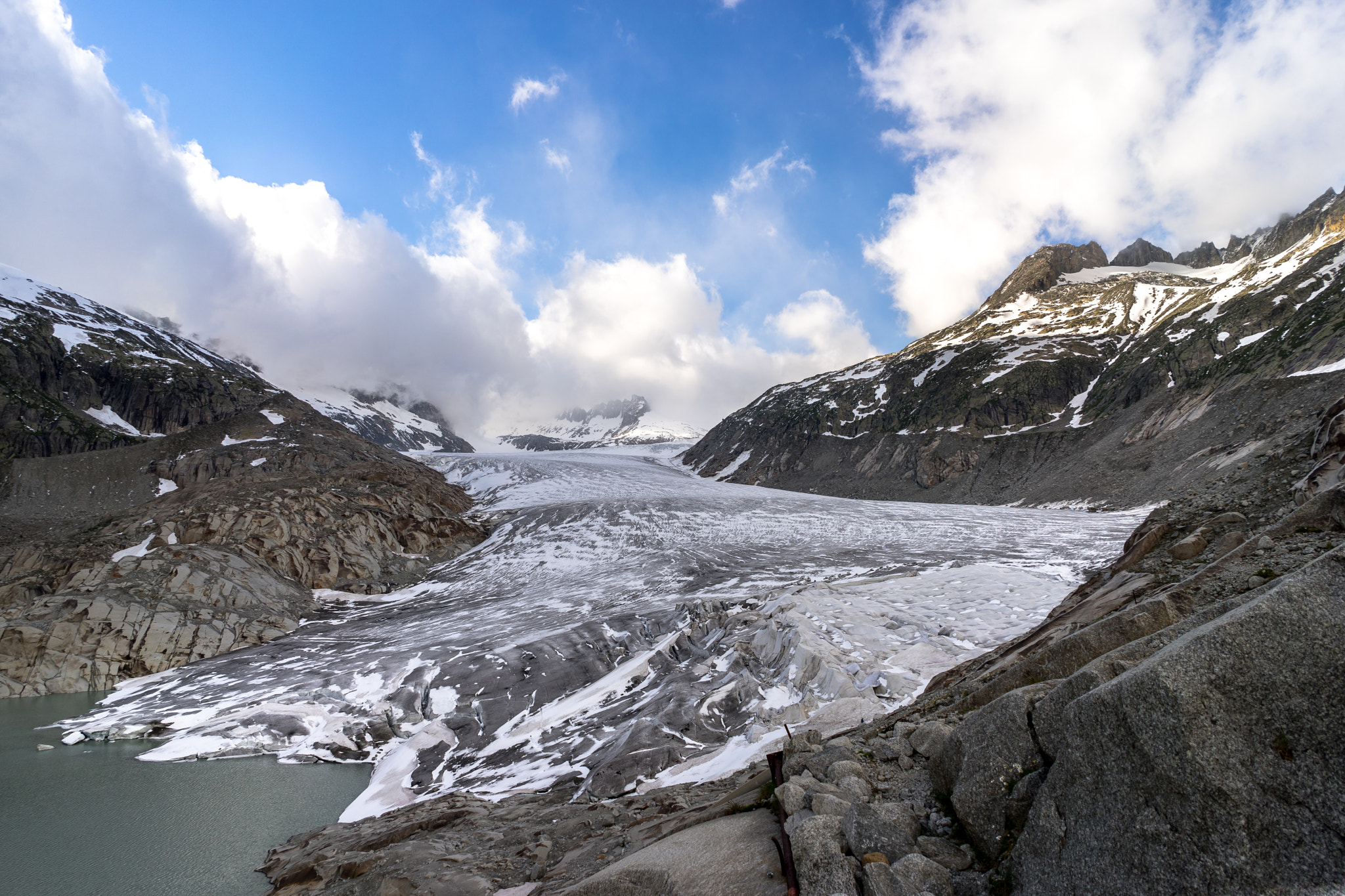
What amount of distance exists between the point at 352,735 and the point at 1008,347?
3723 inches

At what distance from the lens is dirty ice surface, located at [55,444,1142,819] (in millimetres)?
12164

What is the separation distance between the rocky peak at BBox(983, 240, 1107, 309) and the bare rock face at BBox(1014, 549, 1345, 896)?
5583 inches

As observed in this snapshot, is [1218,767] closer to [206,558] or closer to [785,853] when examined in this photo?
[785,853]

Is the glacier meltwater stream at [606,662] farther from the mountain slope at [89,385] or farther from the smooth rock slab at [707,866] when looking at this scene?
the mountain slope at [89,385]

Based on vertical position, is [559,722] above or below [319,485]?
below

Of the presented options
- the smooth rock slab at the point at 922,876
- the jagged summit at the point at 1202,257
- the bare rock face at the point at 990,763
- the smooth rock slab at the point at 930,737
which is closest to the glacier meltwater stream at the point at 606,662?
the smooth rock slab at the point at 930,737

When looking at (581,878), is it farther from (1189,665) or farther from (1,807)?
(1,807)

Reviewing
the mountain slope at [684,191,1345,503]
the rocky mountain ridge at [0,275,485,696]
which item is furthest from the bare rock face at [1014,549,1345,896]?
the mountain slope at [684,191,1345,503]

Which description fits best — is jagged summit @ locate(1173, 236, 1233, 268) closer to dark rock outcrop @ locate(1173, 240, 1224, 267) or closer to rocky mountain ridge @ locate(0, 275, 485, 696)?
dark rock outcrop @ locate(1173, 240, 1224, 267)

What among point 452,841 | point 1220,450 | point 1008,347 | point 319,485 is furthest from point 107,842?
point 1008,347

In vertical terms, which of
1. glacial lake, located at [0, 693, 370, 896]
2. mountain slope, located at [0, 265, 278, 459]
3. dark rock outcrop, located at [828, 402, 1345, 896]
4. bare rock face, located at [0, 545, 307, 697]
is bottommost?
glacial lake, located at [0, 693, 370, 896]

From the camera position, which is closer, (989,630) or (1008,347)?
(989,630)

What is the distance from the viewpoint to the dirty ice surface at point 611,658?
479 inches

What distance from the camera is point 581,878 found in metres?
5.69
